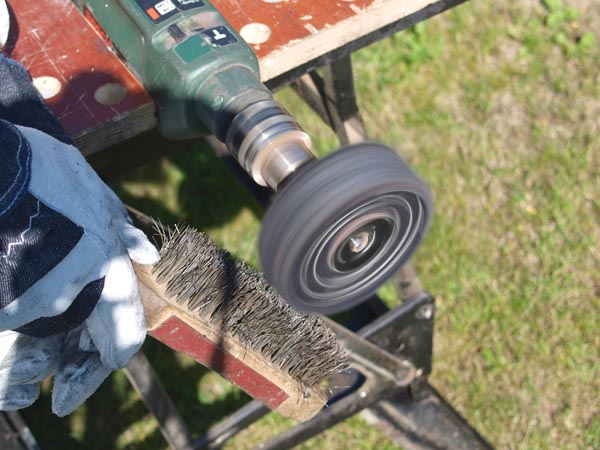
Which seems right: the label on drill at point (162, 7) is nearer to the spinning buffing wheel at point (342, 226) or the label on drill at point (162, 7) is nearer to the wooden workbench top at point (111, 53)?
the wooden workbench top at point (111, 53)

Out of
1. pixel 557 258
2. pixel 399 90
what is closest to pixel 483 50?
pixel 399 90

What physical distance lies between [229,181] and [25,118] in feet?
7.15

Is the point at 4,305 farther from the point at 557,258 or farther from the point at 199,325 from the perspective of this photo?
the point at 557,258

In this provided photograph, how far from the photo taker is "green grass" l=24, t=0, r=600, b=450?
3207mm

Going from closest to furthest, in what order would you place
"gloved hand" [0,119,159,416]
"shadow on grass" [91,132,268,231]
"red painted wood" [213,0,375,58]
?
"gloved hand" [0,119,159,416]
"red painted wood" [213,0,375,58]
"shadow on grass" [91,132,268,231]

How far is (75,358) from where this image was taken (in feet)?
5.48

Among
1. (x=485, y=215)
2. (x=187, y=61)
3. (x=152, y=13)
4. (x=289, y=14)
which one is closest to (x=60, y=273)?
(x=187, y=61)

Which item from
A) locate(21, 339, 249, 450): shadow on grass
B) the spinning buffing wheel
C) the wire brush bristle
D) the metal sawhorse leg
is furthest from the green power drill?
locate(21, 339, 249, 450): shadow on grass

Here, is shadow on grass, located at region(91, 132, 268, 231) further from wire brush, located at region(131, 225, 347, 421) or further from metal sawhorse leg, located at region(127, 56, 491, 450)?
wire brush, located at region(131, 225, 347, 421)

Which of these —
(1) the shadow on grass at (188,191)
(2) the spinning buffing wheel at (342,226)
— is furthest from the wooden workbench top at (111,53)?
(1) the shadow on grass at (188,191)

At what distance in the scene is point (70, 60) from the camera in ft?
6.29

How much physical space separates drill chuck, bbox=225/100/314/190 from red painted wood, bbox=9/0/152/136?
13.4 inches

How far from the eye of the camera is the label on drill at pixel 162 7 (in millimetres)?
1749

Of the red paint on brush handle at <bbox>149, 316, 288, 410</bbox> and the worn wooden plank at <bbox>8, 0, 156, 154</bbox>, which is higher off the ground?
the worn wooden plank at <bbox>8, 0, 156, 154</bbox>
